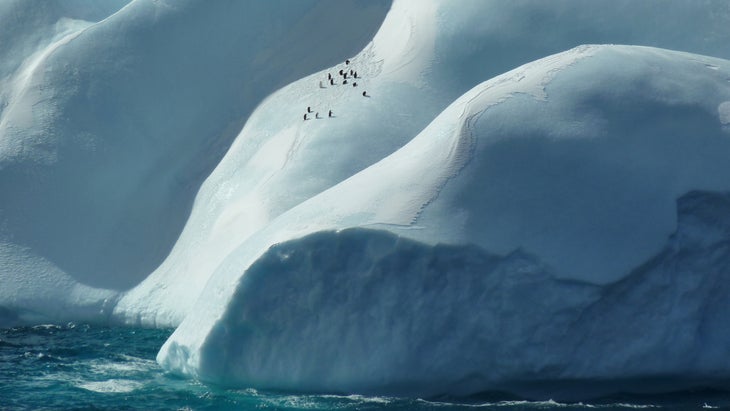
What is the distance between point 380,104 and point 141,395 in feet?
26.8

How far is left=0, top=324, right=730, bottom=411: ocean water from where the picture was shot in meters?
13.8

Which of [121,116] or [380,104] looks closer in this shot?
[380,104]

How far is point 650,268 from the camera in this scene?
46.8ft

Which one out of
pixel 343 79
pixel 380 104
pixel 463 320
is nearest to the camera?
pixel 463 320

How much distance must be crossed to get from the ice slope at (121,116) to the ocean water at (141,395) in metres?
2.97

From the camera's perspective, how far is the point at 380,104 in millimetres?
20281

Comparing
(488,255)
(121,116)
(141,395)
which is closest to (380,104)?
(121,116)

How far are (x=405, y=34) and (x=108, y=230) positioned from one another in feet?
24.0

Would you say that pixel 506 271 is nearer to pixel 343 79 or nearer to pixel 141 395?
pixel 141 395

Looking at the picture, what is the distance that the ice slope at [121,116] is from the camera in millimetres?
20297

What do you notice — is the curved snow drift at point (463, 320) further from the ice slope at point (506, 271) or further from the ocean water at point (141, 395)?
the ocean water at point (141, 395)

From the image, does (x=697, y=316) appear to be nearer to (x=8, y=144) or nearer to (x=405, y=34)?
(x=405, y=34)

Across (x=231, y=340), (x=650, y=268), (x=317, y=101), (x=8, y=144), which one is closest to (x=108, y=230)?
(x=8, y=144)

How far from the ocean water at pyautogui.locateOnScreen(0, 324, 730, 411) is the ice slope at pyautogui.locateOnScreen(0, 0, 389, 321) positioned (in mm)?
2967
